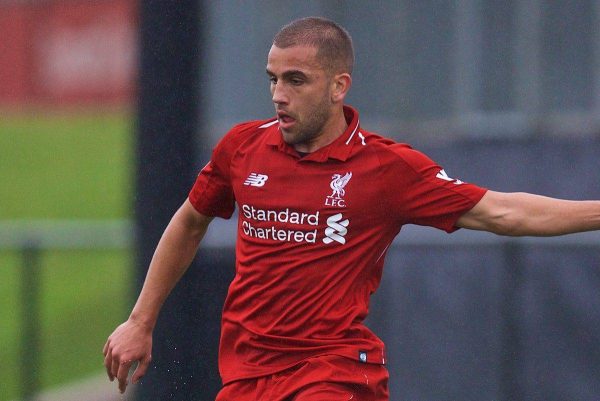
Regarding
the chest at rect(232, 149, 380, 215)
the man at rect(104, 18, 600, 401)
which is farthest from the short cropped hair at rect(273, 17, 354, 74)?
the chest at rect(232, 149, 380, 215)

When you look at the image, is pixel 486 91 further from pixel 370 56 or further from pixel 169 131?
pixel 169 131

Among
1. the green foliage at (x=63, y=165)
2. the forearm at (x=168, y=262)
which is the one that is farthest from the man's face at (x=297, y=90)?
the green foliage at (x=63, y=165)

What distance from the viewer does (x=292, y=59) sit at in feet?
16.2

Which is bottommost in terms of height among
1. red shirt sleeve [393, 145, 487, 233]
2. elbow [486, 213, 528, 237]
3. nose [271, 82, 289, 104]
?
elbow [486, 213, 528, 237]

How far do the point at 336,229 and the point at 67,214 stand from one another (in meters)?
27.8

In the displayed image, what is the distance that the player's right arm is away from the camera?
524cm

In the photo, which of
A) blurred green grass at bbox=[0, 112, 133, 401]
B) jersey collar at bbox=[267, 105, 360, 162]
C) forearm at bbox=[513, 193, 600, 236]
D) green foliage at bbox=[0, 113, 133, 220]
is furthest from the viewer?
green foliage at bbox=[0, 113, 133, 220]

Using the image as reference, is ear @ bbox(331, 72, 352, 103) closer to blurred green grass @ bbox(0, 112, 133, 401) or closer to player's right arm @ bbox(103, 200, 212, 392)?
player's right arm @ bbox(103, 200, 212, 392)

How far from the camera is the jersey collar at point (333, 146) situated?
4.97m

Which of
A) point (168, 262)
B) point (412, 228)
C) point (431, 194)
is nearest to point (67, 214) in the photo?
Answer: point (412, 228)

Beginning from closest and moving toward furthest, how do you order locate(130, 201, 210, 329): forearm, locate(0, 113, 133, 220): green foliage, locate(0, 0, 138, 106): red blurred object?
locate(130, 201, 210, 329): forearm < locate(0, 113, 133, 220): green foliage < locate(0, 0, 138, 106): red blurred object

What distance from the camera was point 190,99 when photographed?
793 cm

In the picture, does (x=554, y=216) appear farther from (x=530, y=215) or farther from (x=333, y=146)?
(x=333, y=146)

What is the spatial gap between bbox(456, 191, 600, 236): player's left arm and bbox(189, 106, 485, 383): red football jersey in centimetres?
5
